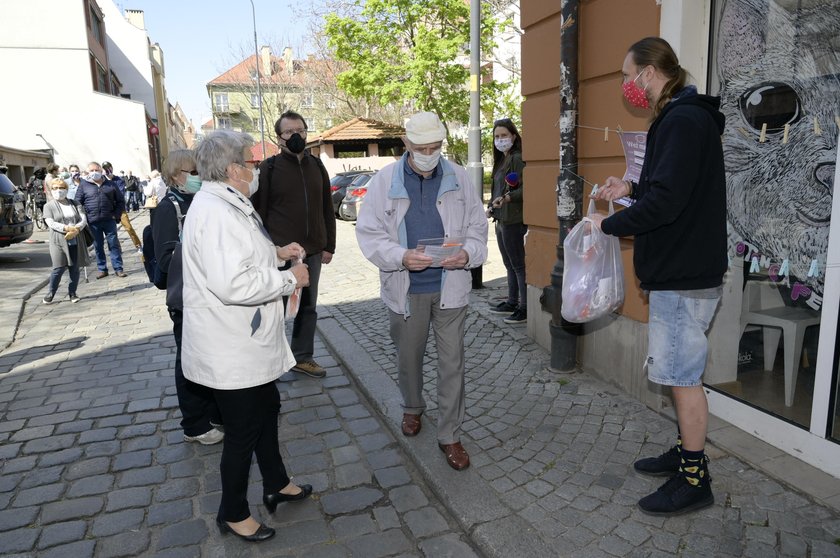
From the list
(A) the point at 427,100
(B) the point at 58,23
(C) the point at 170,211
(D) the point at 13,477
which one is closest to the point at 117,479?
(D) the point at 13,477

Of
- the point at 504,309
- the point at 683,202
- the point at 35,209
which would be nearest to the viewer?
the point at 683,202

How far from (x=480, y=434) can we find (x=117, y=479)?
88.0 inches

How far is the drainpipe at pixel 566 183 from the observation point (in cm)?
440

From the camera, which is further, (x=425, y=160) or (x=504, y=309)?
(x=504, y=309)

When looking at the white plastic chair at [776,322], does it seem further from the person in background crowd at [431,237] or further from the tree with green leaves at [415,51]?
the tree with green leaves at [415,51]

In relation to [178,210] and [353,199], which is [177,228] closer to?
[178,210]

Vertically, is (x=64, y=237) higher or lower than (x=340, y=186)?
lower

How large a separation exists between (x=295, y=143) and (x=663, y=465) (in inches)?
130

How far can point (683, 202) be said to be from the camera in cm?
255

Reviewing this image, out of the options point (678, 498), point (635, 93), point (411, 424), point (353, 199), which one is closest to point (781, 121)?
point (635, 93)

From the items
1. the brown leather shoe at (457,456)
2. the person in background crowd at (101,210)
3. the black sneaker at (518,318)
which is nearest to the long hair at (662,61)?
the brown leather shoe at (457,456)

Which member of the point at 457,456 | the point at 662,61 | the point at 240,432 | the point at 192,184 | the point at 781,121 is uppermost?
the point at 662,61

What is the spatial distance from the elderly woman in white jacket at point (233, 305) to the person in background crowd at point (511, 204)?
3.69 metres

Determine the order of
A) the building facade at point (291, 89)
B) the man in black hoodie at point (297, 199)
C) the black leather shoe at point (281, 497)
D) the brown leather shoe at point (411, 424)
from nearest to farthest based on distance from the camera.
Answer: the black leather shoe at point (281, 497) → the brown leather shoe at point (411, 424) → the man in black hoodie at point (297, 199) → the building facade at point (291, 89)
